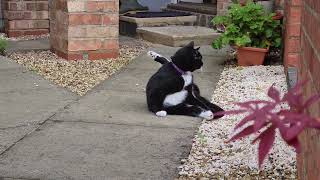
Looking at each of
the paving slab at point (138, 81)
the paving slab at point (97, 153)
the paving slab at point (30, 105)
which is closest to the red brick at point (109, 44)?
the paving slab at point (138, 81)

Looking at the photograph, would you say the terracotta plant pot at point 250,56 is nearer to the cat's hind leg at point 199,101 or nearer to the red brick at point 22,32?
the cat's hind leg at point 199,101

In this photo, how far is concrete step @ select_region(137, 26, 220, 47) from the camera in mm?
7777

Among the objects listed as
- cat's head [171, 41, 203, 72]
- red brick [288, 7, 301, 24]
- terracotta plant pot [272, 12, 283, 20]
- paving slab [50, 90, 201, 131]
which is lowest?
paving slab [50, 90, 201, 131]

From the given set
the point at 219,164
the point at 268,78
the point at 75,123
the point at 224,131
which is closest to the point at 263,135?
the point at 219,164

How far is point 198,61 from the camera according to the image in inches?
173

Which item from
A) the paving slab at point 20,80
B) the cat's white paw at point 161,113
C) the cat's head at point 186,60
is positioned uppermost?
the cat's head at point 186,60

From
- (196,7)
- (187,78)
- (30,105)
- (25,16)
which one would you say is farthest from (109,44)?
(196,7)

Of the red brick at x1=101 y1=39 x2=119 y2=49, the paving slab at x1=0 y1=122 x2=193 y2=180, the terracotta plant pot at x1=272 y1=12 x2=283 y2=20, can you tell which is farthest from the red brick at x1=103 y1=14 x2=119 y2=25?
the paving slab at x1=0 y1=122 x2=193 y2=180

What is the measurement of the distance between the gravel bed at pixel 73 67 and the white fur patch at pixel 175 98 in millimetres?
1190

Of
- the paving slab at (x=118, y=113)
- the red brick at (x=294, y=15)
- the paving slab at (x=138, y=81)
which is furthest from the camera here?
the paving slab at (x=138, y=81)

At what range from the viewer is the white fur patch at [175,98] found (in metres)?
4.37

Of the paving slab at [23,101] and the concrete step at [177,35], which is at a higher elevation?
the concrete step at [177,35]

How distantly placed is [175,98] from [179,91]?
74mm

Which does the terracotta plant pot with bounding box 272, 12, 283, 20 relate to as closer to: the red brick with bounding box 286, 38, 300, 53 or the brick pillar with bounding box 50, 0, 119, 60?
the red brick with bounding box 286, 38, 300, 53
